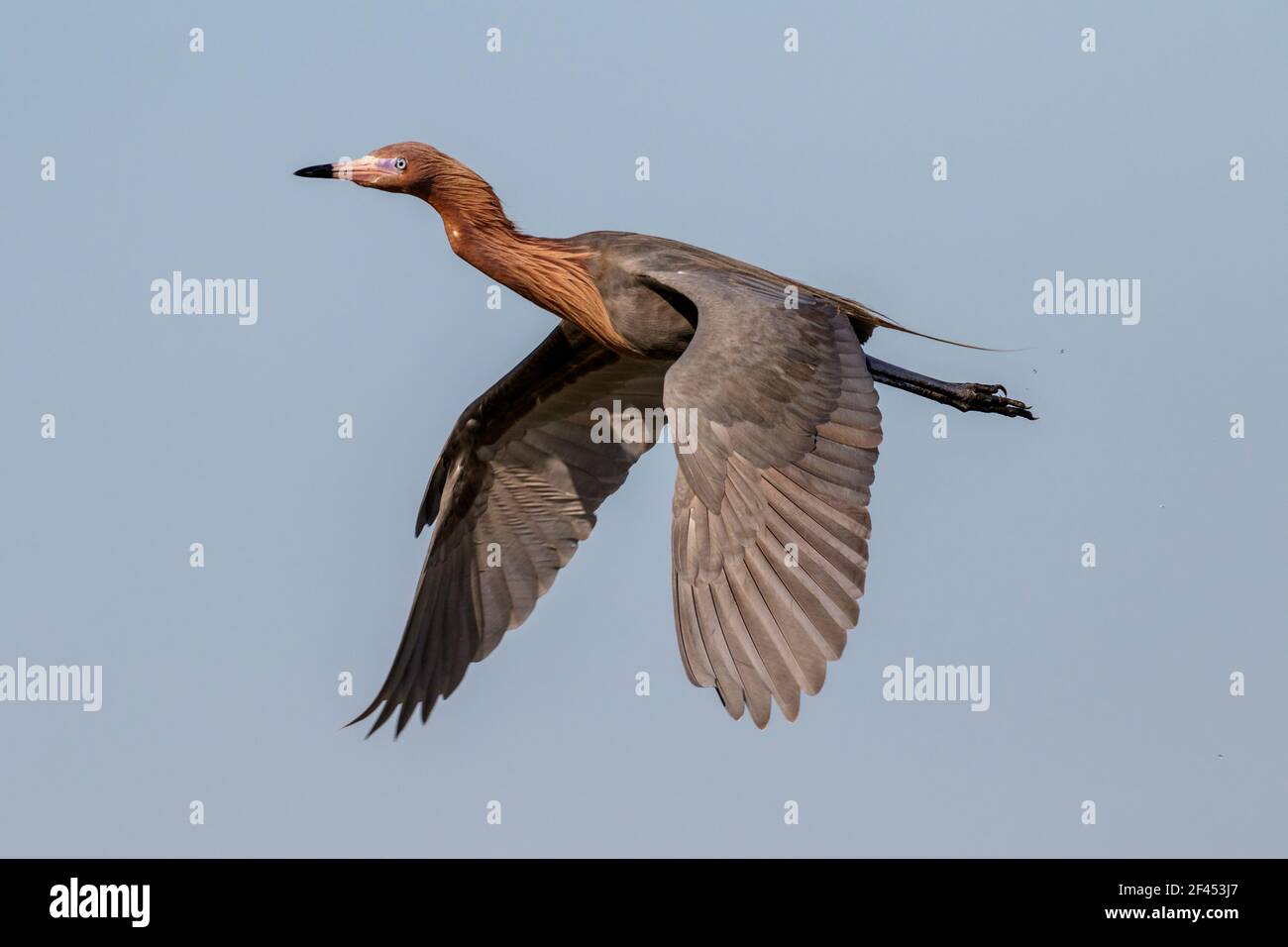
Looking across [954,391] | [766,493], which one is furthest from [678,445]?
[954,391]

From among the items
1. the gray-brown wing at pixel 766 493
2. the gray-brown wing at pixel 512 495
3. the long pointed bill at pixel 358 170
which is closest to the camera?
the gray-brown wing at pixel 766 493

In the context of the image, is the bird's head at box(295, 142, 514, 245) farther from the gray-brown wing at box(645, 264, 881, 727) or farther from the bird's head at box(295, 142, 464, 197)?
the gray-brown wing at box(645, 264, 881, 727)

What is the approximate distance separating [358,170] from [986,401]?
165 inches

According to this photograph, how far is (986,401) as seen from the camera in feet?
40.9

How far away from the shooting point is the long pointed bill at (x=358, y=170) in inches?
481

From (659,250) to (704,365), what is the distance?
1689 mm

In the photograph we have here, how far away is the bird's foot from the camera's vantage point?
40.9 feet

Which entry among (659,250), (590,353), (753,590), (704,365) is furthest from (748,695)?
(590,353)

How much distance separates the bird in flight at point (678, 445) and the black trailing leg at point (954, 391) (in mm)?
13

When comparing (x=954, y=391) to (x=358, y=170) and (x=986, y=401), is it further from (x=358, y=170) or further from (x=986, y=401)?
(x=358, y=170)

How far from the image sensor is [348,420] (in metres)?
13.8

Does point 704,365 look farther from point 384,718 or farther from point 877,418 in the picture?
point 384,718

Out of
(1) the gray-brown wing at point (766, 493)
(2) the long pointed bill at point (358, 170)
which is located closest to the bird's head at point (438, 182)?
(2) the long pointed bill at point (358, 170)

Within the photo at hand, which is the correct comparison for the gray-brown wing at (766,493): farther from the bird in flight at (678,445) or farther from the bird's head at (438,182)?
the bird's head at (438,182)
